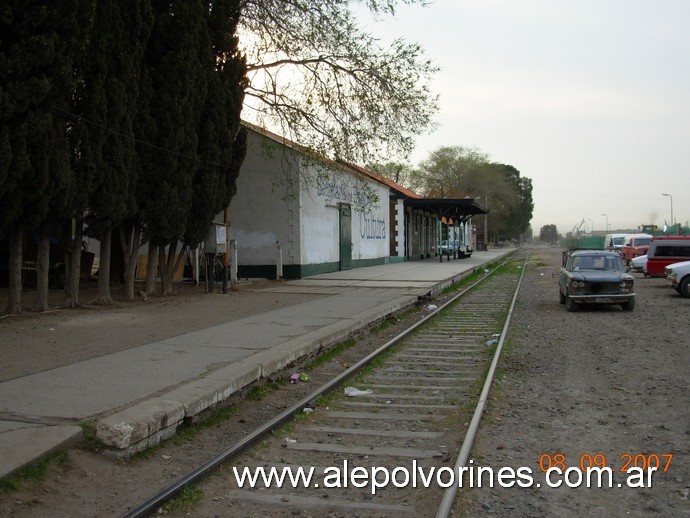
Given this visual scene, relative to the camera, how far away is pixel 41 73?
36.7 feet

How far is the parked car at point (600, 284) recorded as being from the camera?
1589 centimetres

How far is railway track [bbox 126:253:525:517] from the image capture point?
15.0ft

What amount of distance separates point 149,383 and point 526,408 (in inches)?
162

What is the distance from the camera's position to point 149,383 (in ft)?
23.3

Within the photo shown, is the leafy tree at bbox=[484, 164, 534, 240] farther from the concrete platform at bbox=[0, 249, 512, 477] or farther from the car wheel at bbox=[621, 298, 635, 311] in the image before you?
the concrete platform at bbox=[0, 249, 512, 477]

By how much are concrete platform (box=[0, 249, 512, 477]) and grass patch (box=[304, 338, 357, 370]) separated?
161 mm

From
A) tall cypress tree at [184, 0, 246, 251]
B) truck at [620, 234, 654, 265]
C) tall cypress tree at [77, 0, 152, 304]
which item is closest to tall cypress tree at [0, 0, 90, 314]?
tall cypress tree at [77, 0, 152, 304]

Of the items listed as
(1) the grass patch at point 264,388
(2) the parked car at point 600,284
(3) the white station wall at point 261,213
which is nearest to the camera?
(1) the grass patch at point 264,388

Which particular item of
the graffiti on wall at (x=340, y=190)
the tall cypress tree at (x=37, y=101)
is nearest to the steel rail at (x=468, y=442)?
the tall cypress tree at (x=37, y=101)

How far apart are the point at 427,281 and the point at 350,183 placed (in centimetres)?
767

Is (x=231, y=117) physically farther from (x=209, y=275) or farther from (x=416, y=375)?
(x=416, y=375)

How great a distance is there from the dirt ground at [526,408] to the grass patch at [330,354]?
6.0 inches

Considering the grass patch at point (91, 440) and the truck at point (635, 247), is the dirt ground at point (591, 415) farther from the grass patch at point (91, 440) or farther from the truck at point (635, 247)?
the truck at point (635, 247)

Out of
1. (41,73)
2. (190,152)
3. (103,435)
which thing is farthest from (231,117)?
(103,435)
